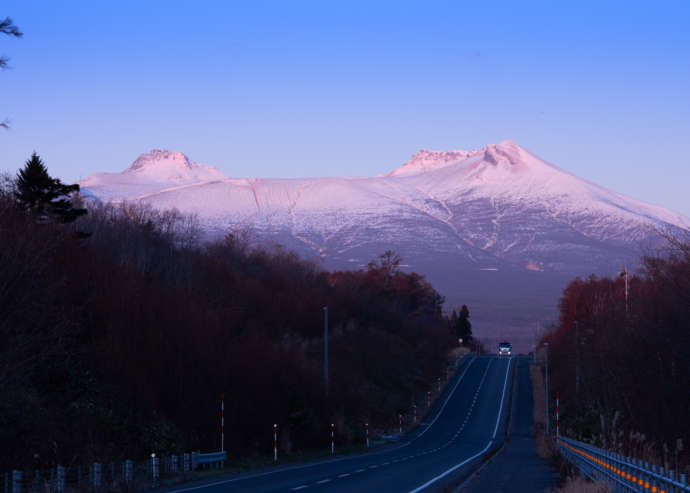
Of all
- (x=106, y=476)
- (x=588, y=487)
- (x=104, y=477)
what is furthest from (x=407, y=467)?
(x=588, y=487)

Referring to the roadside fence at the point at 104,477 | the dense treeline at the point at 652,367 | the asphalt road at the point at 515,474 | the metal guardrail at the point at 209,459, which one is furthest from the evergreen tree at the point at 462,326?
the roadside fence at the point at 104,477

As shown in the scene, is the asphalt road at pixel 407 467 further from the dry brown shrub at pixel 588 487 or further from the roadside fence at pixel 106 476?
the dry brown shrub at pixel 588 487

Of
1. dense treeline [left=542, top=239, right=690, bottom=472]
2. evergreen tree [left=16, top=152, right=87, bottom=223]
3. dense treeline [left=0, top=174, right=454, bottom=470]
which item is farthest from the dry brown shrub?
evergreen tree [left=16, top=152, right=87, bottom=223]

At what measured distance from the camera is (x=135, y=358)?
120ft

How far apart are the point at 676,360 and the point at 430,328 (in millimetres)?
95033

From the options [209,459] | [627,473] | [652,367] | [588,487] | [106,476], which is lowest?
[209,459]

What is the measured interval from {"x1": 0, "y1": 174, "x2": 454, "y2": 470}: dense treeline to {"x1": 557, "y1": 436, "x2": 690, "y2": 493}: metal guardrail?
13.5m

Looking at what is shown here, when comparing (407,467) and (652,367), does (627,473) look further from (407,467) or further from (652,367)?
(652,367)

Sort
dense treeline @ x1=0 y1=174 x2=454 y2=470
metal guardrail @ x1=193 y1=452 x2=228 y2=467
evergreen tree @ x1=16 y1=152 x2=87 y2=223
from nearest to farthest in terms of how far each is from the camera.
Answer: dense treeline @ x1=0 y1=174 x2=454 y2=470
metal guardrail @ x1=193 y1=452 x2=228 y2=467
evergreen tree @ x1=16 y1=152 x2=87 y2=223

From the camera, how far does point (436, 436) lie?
63750mm

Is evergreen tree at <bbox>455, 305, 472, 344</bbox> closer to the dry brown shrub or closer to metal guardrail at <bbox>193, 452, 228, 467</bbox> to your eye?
metal guardrail at <bbox>193, 452, 228, 467</bbox>

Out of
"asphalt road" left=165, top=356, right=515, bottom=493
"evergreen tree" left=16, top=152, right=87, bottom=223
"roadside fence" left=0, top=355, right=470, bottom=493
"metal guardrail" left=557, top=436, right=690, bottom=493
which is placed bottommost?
"asphalt road" left=165, top=356, right=515, bottom=493

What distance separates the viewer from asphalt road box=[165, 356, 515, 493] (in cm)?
2295

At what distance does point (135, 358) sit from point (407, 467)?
1215 cm
